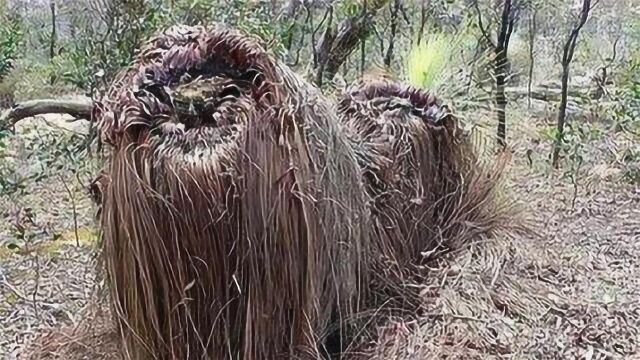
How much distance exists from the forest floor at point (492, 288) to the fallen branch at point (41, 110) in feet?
0.70

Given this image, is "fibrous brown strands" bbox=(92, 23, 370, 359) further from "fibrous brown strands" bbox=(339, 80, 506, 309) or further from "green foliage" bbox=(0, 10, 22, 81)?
"green foliage" bbox=(0, 10, 22, 81)

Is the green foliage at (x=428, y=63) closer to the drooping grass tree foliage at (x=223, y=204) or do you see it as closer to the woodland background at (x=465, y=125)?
the woodland background at (x=465, y=125)

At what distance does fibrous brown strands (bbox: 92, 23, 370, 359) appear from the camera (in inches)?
62.8

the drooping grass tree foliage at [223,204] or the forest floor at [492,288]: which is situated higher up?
the drooping grass tree foliage at [223,204]

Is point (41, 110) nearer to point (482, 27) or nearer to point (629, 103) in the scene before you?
point (482, 27)

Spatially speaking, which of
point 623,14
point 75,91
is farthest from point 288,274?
point 623,14

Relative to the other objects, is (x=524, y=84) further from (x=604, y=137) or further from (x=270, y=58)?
(x=270, y=58)

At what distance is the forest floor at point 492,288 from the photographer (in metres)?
1.99

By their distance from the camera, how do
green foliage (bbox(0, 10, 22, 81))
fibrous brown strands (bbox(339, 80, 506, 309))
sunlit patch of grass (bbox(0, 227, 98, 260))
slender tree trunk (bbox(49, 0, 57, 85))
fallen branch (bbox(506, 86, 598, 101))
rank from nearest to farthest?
fibrous brown strands (bbox(339, 80, 506, 309)) < sunlit patch of grass (bbox(0, 227, 98, 260)) < green foliage (bbox(0, 10, 22, 81)) < slender tree trunk (bbox(49, 0, 57, 85)) < fallen branch (bbox(506, 86, 598, 101))

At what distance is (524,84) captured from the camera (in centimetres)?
637

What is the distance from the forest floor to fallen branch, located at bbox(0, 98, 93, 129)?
21cm

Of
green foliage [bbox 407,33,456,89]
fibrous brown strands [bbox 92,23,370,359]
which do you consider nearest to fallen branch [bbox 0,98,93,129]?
green foliage [bbox 407,33,456,89]

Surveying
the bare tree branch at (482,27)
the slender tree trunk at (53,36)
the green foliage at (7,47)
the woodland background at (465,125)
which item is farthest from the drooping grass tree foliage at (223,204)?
the slender tree trunk at (53,36)

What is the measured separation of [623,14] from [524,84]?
1025 mm
